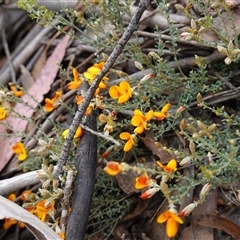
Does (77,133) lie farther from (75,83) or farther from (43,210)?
(43,210)

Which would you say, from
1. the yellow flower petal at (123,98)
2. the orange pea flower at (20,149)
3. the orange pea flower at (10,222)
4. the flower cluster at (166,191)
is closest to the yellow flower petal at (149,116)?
the yellow flower petal at (123,98)

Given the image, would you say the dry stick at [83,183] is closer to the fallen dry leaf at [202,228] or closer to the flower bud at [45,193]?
the flower bud at [45,193]

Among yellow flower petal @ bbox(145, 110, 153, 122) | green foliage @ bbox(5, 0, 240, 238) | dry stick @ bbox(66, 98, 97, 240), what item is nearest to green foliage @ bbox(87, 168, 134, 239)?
green foliage @ bbox(5, 0, 240, 238)

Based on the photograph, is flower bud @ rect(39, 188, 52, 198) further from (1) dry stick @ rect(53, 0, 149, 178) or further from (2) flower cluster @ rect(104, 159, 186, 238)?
(2) flower cluster @ rect(104, 159, 186, 238)

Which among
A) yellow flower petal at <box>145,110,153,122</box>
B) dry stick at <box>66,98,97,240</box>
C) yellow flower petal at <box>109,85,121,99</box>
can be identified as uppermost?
yellow flower petal at <box>109,85,121,99</box>

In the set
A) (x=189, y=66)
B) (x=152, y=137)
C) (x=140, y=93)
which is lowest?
(x=152, y=137)

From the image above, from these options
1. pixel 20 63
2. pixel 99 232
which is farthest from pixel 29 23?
pixel 99 232

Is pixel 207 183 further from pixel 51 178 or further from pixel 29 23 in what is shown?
pixel 29 23
